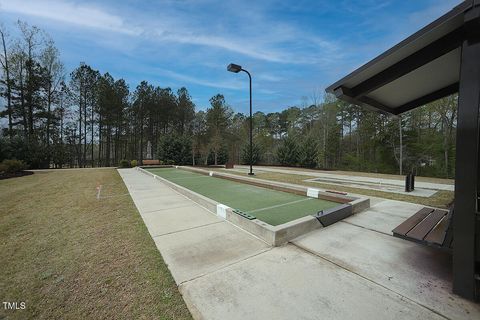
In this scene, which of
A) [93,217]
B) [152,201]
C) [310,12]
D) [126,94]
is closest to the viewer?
[93,217]

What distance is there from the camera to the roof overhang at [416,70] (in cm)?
221

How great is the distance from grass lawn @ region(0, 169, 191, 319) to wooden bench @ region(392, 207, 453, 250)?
256 centimetres

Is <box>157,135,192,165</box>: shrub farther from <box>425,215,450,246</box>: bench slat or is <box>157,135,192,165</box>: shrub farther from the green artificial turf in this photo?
<box>425,215,450,246</box>: bench slat

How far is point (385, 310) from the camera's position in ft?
6.05

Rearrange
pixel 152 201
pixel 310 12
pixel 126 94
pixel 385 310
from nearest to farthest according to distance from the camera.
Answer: pixel 385 310 < pixel 152 201 < pixel 310 12 < pixel 126 94

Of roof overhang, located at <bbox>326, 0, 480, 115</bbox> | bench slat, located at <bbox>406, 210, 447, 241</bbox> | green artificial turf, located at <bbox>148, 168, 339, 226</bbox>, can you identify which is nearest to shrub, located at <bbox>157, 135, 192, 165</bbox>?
green artificial turf, located at <bbox>148, 168, 339, 226</bbox>

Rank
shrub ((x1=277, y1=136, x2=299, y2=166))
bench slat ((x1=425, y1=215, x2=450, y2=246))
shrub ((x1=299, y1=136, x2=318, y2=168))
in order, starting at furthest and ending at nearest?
1. shrub ((x1=277, y1=136, x2=299, y2=166))
2. shrub ((x1=299, y1=136, x2=318, y2=168))
3. bench slat ((x1=425, y1=215, x2=450, y2=246))

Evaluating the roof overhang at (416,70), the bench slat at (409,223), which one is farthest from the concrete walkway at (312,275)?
the roof overhang at (416,70)

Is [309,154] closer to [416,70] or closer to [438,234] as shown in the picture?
[416,70]

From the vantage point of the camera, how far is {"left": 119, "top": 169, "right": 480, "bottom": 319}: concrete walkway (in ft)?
6.09

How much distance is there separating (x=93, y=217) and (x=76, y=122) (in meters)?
32.1

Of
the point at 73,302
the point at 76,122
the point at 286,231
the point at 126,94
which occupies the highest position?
the point at 126,94

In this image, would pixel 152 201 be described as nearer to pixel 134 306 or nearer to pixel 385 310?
pixel 134 306

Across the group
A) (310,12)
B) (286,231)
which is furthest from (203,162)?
(286,231)
